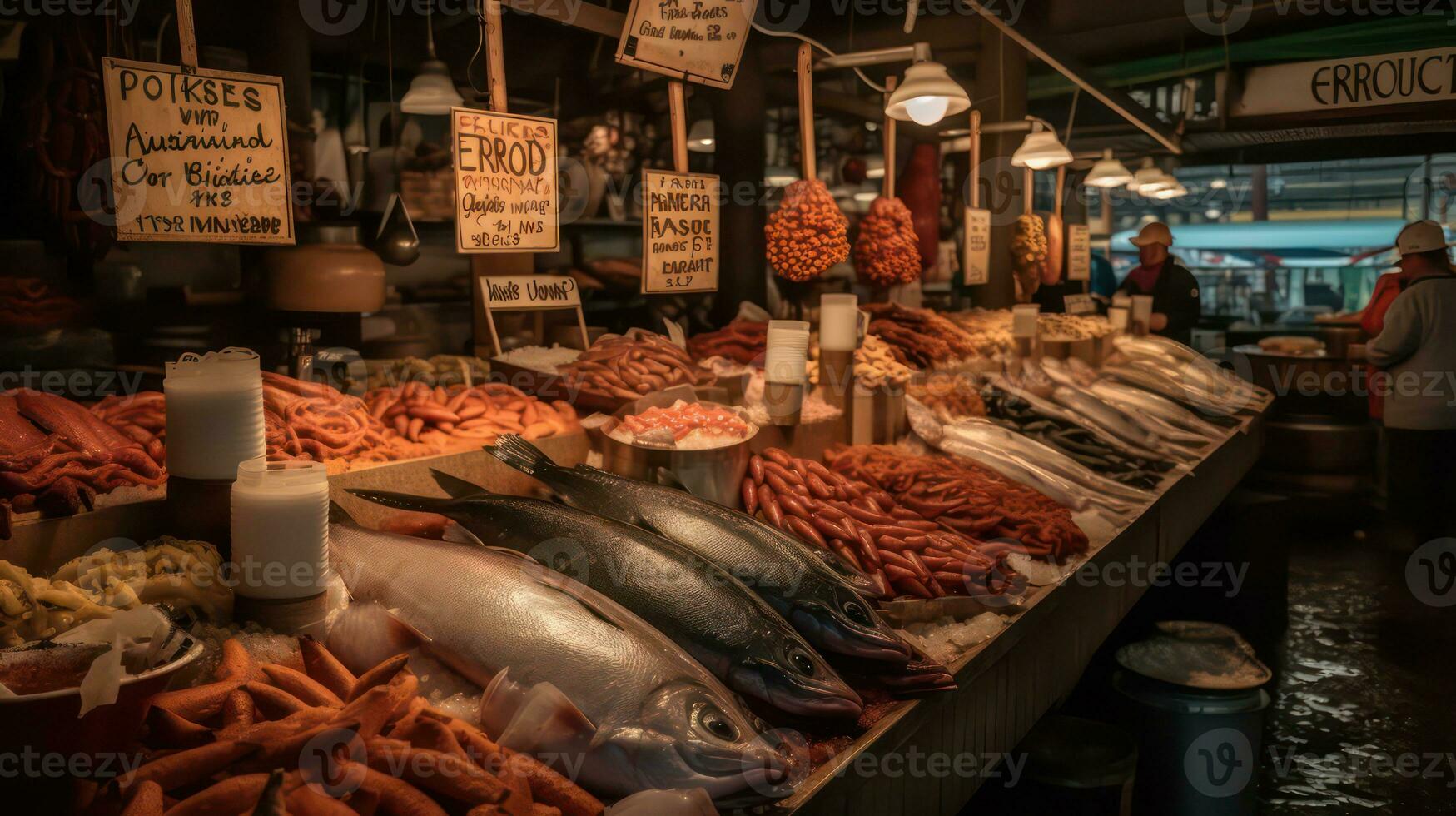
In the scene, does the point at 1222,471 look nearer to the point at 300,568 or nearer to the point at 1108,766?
the point at 1108,766

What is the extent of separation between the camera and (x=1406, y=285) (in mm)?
7750

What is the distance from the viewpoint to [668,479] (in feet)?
9.55

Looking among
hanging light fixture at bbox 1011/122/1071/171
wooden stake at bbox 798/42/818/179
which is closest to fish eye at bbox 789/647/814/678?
wooden stake at bbox 798/42/818/179

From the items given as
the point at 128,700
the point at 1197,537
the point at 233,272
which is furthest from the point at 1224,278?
the point at 128,700

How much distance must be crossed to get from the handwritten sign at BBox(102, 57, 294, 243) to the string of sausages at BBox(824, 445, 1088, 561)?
2.10 meters

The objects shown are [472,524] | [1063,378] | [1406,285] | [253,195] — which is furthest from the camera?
[1406,285]

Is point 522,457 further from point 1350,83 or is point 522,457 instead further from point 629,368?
point 1350,83

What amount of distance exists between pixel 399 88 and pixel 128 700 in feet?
26.5

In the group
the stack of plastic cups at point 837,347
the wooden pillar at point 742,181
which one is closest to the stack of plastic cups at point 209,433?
the stack of plastic cups at point 837,347

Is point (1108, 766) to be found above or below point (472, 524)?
below

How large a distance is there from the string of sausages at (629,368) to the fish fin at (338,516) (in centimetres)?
138

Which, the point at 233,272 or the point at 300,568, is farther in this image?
the point at 233,272

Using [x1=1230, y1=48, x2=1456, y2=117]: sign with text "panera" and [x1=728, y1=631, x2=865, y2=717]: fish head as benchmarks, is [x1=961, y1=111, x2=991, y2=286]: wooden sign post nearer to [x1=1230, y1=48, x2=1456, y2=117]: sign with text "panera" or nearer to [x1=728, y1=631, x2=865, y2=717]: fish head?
[x1=1230, y1=48, x2=1456, y2=117]: sign with text "panera"

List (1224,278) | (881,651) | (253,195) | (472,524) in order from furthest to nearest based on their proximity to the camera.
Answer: (1224,278)
(253,195)
(472,524)
(881,651)
